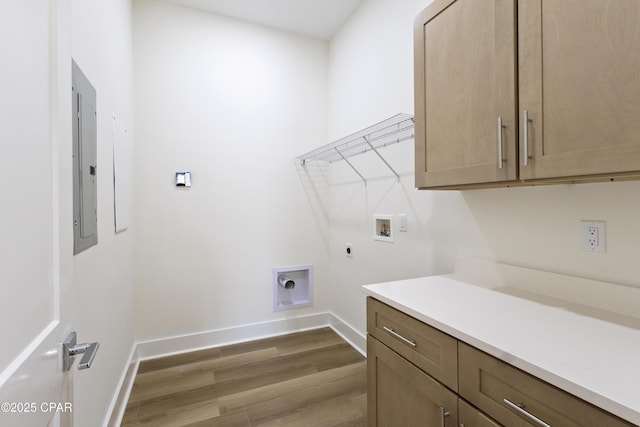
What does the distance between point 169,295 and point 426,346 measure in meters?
2.15

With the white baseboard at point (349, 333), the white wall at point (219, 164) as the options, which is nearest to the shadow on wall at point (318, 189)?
the white wall at point (219, 164)

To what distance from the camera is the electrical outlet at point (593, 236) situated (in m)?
1.00

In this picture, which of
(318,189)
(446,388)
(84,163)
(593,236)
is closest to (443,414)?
(446,388)

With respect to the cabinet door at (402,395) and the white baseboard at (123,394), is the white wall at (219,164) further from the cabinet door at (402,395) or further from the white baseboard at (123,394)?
the cabinet door at (402,395)

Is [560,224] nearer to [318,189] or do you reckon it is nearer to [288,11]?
[318,189]

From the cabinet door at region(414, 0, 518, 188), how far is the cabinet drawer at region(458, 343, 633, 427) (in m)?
0.62

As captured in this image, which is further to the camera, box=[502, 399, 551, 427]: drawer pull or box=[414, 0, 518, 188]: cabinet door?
box=[414, 0, 518, 188]: cabinet door

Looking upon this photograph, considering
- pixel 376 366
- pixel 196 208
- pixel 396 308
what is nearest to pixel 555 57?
pixel 396 308

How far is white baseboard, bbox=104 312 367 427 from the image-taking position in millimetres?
2270

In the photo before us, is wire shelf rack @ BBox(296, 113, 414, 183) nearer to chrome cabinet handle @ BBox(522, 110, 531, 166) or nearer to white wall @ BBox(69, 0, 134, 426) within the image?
chrome cabinet handle @ BBox(522, 110, 531, 166)

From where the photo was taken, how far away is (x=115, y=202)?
5.51ft

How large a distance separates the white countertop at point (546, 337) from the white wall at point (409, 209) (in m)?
0.26

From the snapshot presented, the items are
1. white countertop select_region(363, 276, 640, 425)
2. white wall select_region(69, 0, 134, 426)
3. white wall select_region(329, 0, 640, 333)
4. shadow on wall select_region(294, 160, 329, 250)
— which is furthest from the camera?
shadow on wall select_region(294, 160, 329, 250)

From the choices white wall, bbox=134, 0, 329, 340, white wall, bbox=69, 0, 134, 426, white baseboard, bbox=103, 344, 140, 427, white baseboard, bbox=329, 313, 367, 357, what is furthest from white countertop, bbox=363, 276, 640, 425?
white wall, bbox=134, 0, 329, 340
